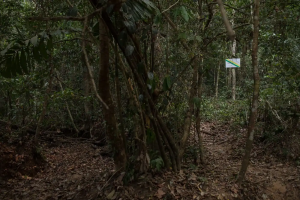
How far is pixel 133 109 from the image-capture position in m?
4.13

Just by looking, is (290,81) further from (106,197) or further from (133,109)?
(106,197)

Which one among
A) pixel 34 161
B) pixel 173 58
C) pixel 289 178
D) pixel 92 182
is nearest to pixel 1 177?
pixel 34 161

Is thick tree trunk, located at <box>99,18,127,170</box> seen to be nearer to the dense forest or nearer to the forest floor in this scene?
the dense forest

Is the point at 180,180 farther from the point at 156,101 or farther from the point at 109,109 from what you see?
the point at 109,109

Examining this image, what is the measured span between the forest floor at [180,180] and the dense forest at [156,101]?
2 centimetres

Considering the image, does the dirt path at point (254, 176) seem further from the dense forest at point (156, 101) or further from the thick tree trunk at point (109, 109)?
the thick tree trunk at point (109, 109)

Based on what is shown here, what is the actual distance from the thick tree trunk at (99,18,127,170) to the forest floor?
371mm

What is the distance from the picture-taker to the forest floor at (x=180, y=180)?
13.5 ft

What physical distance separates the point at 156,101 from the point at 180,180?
134 centimetres

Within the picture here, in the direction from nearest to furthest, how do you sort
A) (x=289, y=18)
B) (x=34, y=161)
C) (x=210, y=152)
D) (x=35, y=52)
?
(x=35, y=52)
(x=289, y=18)
(x=210, y=152)
(x=34, y=161)

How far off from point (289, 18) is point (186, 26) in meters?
2.32

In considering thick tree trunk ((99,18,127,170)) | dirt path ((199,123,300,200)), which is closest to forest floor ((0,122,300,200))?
dirt path ((199,123,300,200))

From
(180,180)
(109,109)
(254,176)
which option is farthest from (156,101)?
(254,176)

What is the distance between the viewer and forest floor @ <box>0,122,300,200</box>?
412 cm
